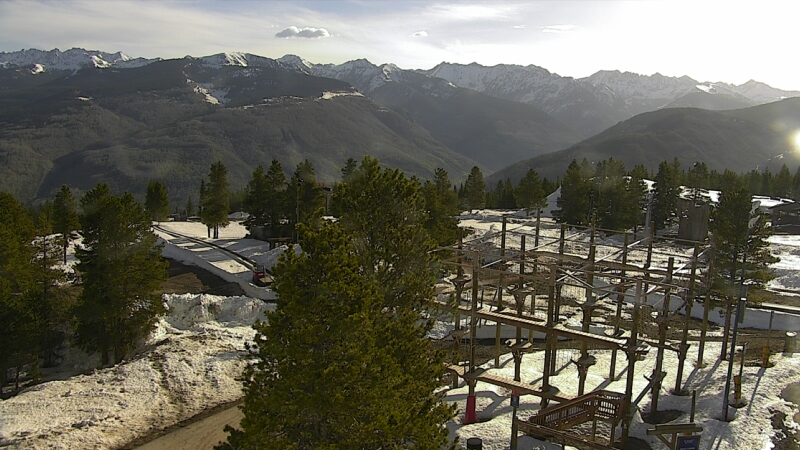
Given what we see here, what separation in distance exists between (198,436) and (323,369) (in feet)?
43.6

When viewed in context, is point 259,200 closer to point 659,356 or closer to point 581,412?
point 581,412

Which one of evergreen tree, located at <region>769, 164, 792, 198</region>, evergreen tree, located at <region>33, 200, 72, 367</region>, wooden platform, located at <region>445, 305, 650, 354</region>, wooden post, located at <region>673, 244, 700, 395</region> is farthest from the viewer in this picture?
evergreen tree, located at <region>769, 164, 792, 198</region>

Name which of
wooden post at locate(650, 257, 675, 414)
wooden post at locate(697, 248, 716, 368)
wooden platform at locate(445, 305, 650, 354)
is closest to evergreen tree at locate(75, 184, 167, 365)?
wooden platform at locate(445, 305, 650, 354)

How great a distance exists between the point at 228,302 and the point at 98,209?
12.4 meters

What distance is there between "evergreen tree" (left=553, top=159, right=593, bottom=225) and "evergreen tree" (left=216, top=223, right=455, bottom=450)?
58349 millimetres

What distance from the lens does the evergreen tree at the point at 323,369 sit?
1276 centimetres

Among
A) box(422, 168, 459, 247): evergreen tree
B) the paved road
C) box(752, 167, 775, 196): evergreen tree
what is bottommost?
the paved road

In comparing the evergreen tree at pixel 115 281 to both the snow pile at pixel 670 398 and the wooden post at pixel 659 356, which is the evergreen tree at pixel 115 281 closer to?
the snow pile at pixel 670 398

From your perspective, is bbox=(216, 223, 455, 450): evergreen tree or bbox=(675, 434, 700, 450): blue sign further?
bbox=(675, 434, 700, 450): blue sign

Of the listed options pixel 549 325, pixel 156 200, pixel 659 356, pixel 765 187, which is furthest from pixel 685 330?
pixel 765 187

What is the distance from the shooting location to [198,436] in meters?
22.7

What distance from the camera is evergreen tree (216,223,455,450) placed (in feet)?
41.9

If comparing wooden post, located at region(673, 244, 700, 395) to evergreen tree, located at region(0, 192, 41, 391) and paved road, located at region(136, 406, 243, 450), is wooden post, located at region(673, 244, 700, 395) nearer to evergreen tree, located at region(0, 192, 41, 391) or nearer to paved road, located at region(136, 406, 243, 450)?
paved road, located at region(136, 406, 243, 450)

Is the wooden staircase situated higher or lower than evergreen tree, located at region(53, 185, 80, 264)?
lower
